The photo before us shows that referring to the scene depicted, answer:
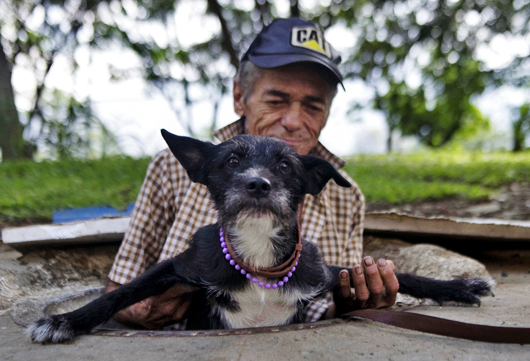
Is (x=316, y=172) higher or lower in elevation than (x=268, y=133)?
lower

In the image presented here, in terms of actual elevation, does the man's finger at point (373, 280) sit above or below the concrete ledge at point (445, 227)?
below

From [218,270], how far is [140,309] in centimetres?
76

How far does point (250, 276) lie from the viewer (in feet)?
7.58

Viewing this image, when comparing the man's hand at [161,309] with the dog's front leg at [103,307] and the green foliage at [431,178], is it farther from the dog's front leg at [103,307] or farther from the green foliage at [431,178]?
the green foliage at [431,178]

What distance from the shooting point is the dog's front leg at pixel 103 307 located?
6.91 feet

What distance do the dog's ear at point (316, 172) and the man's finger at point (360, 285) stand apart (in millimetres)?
504

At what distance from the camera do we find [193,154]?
2.48 metres

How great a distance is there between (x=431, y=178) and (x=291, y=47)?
6.19 meters

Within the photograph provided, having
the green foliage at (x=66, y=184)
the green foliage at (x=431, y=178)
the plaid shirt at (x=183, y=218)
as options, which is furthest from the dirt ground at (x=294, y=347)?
the green foliage at (x=431, y=178)

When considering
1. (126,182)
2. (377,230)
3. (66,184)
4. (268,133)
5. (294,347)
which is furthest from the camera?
(126,182)

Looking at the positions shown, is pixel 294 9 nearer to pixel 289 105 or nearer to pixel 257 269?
pixel 289 105

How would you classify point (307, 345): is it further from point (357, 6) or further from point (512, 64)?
point (357, 6)

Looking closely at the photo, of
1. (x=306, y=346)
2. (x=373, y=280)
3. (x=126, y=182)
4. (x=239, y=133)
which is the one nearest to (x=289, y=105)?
(x=239, y=133)

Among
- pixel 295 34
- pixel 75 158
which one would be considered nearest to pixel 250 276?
pixel 295 34
